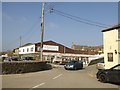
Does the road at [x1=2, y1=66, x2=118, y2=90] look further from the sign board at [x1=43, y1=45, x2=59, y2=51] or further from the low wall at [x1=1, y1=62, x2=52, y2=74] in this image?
the sign board at [x1=43, y1=45, x2=59, y2=51]

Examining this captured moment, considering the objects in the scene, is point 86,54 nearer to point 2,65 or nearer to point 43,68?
point 43,68

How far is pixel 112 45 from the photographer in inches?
1177

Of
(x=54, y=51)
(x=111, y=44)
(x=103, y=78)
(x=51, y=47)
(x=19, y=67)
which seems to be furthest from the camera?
(x=54, y=51)

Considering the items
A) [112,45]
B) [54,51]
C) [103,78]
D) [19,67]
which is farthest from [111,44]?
[54,51]

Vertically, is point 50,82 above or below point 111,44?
below

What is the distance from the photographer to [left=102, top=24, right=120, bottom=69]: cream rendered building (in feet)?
94.6

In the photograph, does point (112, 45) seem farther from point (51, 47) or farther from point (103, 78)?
point (51, 47)

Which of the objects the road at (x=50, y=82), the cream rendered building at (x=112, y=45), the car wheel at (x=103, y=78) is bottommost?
the road at (x=50, y=82)

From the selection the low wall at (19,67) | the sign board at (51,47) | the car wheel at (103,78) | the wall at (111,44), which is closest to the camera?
the car wheel at (103,78)

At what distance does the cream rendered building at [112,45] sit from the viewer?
28.8m

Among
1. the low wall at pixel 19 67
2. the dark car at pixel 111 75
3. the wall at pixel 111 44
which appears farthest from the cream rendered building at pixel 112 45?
the dark car at pixel 111 75

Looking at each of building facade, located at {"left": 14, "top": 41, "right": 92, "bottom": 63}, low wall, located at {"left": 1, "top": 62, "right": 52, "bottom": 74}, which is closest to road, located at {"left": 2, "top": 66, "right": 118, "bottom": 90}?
low wall, located at {"left": 1, "top": 62, "right": 52, "bottom": 74}

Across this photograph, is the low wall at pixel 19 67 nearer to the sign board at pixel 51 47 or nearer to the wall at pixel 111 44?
the wall at pixel 111 44

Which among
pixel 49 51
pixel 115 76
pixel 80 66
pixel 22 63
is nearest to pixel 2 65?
pixel 22 63
